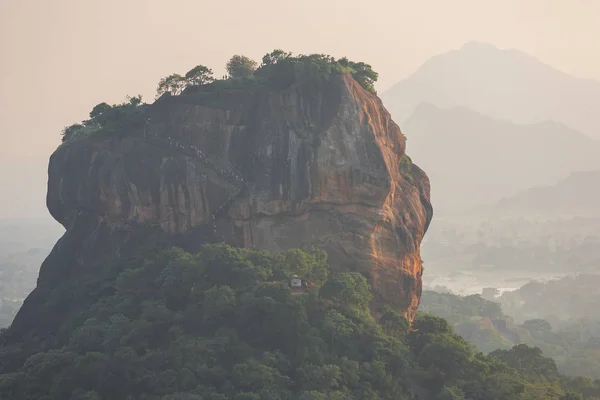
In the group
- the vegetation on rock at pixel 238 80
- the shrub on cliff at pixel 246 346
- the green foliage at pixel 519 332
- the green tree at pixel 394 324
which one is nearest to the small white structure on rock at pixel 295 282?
the shrub on cliff at pixel 246 346

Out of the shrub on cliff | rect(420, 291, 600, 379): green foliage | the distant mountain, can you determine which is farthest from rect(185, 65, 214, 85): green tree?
the distant mountain

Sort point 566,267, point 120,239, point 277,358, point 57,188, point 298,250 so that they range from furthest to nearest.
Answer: point 566,267, point 57,188, point 120,239, point 298,250, point 277,358

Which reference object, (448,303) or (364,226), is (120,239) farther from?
(448,303)

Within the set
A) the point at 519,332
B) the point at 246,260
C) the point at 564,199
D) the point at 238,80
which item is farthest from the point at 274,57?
the point at 564,199

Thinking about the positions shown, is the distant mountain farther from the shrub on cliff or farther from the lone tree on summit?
the shrub on cliff

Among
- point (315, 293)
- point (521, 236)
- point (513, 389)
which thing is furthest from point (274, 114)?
point (521, 236)

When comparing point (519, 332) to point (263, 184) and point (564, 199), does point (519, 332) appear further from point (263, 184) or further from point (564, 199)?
point (564, 199)
